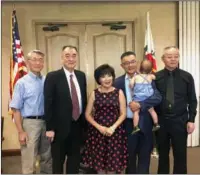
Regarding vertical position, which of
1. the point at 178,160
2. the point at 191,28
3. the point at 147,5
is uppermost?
the point at 147,5

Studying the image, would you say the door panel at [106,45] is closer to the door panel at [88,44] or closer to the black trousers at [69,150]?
the door panel at [88,44]

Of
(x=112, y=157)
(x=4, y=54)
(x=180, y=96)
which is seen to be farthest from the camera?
(x=4, y=54)

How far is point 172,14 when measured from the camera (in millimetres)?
4625

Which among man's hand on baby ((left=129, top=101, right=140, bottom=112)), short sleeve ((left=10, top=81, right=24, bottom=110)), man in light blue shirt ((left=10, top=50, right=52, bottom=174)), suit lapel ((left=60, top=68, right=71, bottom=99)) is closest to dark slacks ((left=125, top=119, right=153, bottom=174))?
man's hand on baby ((left=129, top=101, right=140, bottom=112))

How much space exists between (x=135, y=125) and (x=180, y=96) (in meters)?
0.52

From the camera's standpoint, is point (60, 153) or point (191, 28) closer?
point (60, 153)

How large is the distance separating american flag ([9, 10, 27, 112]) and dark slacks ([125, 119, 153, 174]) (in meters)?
2.00

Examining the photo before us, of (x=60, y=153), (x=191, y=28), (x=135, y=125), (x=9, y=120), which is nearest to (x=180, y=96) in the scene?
(x=135, y=125)

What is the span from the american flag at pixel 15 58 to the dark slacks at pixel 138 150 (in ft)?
6.56

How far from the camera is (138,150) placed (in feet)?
8.43

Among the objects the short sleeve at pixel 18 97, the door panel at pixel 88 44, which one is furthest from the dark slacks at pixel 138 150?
the door panel at pixel 88 44

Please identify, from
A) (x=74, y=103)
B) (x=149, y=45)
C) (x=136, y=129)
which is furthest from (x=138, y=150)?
(x=149, y=45)

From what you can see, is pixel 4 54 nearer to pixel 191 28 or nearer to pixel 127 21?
pixel 127 21

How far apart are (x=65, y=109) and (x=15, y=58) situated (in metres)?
1.93
